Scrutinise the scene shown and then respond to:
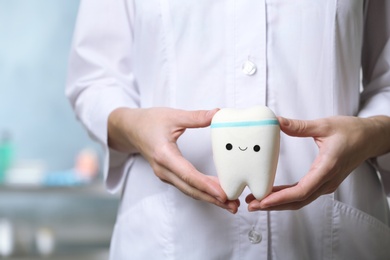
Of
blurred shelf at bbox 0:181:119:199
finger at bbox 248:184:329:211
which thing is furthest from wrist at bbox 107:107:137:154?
blurred shelf at bbox 0:181:119:199

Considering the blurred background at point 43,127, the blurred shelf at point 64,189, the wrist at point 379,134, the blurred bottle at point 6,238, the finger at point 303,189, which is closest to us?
the finger at point 303,189

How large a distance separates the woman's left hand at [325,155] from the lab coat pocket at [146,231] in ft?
0.50

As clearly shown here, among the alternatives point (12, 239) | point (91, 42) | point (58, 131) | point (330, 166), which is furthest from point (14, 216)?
point (330, 166)

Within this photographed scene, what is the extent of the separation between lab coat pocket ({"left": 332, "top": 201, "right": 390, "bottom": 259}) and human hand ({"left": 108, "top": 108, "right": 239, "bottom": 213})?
18 cm

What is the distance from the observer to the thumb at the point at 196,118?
0.72 metres

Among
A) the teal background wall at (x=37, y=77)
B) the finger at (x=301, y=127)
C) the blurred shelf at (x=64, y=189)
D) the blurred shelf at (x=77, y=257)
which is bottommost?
the blurred shelf at (x=77, y=257)

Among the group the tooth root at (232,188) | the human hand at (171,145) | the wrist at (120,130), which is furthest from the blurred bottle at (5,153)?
the tooth root at (232,188)

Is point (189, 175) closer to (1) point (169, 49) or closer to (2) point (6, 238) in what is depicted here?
(1) point (169, 49)

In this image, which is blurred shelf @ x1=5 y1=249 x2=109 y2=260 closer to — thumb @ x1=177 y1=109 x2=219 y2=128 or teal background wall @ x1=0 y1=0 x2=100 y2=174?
teal background wall @ x1=0 y1=0 x2=100 y2=174

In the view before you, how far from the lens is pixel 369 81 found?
38.6 inches

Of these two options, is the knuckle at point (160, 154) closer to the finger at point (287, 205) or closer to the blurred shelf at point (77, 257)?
the finger at point (287, 205)

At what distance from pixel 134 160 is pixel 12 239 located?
1670mm

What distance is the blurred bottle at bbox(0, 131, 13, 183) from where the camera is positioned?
2.46 meters

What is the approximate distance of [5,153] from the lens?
250 cm
